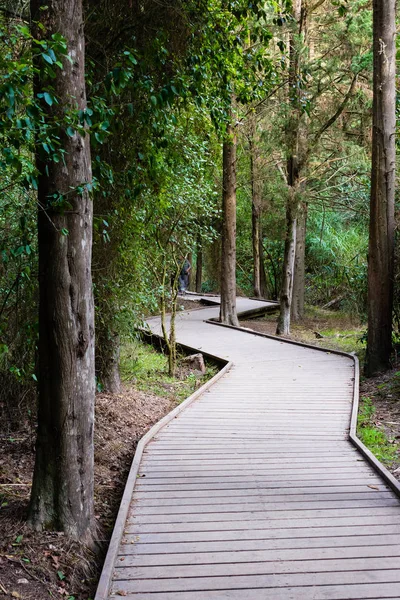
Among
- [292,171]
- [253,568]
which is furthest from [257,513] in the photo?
[292,171]

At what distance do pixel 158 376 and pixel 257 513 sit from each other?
216 inches

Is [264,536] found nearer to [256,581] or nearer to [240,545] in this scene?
[240,545]

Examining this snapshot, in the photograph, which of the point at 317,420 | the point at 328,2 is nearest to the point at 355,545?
the point at 317,420

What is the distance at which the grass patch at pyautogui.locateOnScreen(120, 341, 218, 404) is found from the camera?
867 cm

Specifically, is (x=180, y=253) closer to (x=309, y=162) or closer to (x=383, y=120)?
(x=383, y=120)

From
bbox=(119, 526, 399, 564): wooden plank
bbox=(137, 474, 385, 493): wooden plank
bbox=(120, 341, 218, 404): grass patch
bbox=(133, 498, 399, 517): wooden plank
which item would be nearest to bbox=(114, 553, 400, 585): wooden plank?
bbox=(119, 526, 399, 564): wooden plank

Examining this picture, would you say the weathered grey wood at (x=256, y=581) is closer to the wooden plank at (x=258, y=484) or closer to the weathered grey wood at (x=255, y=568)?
the weathered grey wood at (x=255, y=568)

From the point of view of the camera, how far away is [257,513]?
4195 mm

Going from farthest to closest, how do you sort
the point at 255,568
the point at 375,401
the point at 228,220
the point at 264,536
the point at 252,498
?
Result: the point at 228,220 → the point at 375,401 → the point at 252,498 → the point at 264,536 → the point at 255,568

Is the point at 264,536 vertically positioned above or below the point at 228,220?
below

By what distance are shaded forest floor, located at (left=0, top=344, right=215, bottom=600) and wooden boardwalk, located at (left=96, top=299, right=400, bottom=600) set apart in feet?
0.91

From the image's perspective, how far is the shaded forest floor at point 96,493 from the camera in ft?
11.4

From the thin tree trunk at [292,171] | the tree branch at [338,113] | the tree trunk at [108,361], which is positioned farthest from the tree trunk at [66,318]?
the tree branch at [338,113]

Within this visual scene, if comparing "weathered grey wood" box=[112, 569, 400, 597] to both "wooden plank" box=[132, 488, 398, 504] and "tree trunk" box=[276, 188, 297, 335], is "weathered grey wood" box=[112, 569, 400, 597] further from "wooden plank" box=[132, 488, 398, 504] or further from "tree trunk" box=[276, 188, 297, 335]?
"tree trunk" box=[276, 188, 297, 335]
